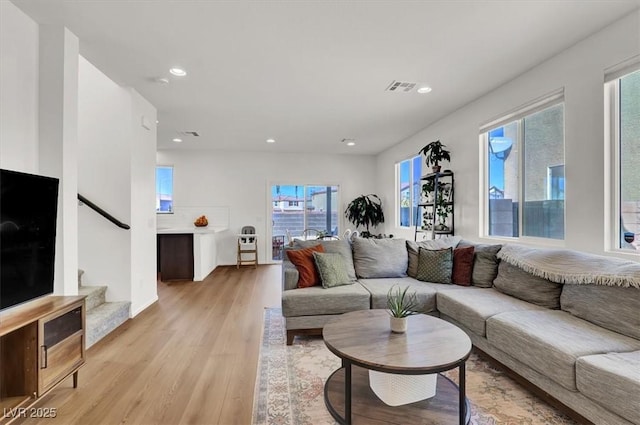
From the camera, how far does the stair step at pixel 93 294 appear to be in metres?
3.22

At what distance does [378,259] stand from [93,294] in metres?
3.13

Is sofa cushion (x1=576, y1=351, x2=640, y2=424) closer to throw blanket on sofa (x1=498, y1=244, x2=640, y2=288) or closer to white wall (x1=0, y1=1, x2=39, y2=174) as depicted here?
throw blanket on sofa (x1=498, y1=244, x2=640, y2=288)

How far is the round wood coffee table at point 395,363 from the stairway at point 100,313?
7.57ft

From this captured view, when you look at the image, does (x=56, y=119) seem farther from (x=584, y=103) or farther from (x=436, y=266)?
(x=584, y=103)

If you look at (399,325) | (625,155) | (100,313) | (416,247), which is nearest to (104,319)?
(100,313)

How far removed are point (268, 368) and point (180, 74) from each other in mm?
2922

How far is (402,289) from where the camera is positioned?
3.04 metres

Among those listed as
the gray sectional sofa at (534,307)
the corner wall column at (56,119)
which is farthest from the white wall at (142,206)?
the gray sectional sofa at (534,307)

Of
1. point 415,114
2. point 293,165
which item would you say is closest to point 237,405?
point 415,114

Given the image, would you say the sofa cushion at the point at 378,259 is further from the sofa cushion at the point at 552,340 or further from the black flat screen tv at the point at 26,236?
the black flat screen tv at the point at 26,236

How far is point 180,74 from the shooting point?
10.3 ft

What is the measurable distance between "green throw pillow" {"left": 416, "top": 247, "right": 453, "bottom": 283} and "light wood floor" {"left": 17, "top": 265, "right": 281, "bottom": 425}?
189 cm

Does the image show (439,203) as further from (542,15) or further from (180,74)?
(180,74)

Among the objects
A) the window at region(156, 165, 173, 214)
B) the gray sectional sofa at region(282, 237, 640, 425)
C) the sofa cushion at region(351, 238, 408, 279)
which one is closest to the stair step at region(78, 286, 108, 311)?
the gray sectional sofa at region(282, 237, 640, 425)
